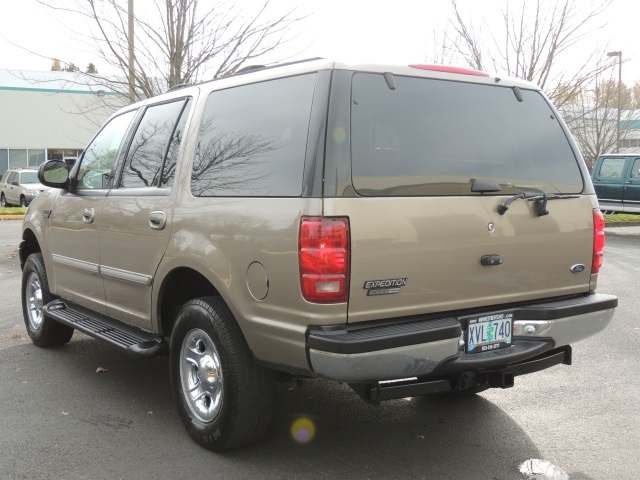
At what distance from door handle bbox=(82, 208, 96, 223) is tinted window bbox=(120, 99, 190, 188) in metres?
0.35

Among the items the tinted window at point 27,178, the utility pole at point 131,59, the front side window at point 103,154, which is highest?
the utility pole at point 131,59

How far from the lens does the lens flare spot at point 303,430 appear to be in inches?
→ 161

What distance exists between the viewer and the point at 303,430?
4219 millimetres

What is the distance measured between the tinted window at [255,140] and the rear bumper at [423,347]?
740 millimetres

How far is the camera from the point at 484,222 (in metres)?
3.55

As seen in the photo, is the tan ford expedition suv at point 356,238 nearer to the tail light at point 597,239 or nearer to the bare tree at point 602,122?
the tail light at point 597,239

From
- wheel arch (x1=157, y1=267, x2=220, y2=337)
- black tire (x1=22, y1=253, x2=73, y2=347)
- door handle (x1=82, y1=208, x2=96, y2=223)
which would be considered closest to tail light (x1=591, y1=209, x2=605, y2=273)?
wheel arch (x1=157, y1=267, x2=220, y2=337)

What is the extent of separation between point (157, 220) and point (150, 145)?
0.70 metres

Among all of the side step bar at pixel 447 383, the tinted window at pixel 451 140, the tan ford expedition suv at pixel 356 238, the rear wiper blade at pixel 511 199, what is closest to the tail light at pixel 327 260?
the tan ford expedition suv at pixel 356 238

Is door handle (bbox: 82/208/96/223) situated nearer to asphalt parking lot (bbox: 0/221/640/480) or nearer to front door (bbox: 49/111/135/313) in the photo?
front door (bbox: 49/111/135/313)

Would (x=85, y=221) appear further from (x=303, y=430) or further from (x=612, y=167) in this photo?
(x=612, y=167)

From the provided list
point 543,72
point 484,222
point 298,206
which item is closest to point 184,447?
point 298,206

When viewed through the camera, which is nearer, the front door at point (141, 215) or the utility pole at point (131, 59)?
the front door at point (141, 215)

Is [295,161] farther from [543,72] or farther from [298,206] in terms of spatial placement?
[543,72]
